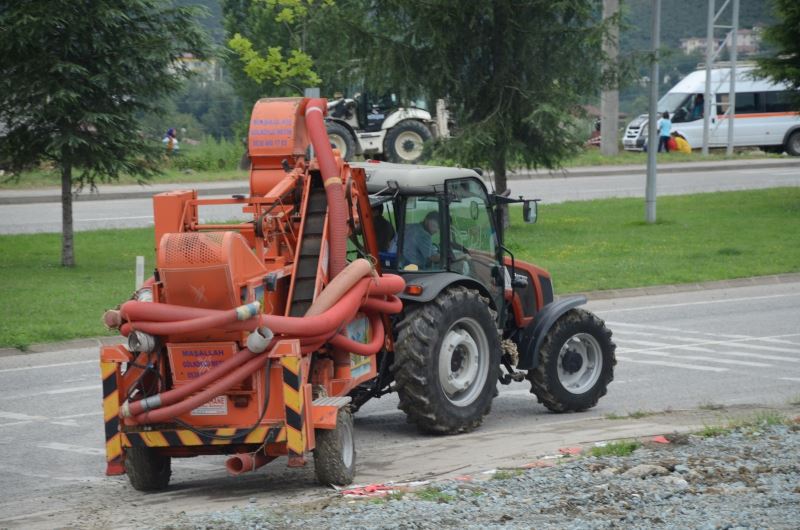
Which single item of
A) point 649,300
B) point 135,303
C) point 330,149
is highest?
point 330,149

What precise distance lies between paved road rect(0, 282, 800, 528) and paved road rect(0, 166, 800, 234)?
11.6 meters

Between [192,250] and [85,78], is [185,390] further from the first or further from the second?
[85,78]

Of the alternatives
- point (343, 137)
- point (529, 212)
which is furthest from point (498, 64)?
point (529, 212)

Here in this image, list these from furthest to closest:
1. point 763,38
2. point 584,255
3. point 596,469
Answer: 1. point 763,38
2. point 584,255
3. point 596,469

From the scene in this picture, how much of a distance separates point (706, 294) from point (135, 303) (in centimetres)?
1414

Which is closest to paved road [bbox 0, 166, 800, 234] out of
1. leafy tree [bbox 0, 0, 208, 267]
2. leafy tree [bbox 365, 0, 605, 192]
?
leafy tree [bbox 0, 0, 208, 267]

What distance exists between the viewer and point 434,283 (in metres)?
11.7

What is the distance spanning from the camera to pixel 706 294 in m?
21.9

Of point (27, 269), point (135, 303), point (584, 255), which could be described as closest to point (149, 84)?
point (27, 269)

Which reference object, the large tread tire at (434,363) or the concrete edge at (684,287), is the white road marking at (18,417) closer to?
the large tread tire at (434,363)

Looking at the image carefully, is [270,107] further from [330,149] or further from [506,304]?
[506,304]

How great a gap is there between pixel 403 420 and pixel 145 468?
350 centimetres

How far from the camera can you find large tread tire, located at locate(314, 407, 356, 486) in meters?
9.71

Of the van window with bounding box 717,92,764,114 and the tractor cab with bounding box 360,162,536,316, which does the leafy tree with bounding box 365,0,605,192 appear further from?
the van window with bounding box 717,92,764,114
